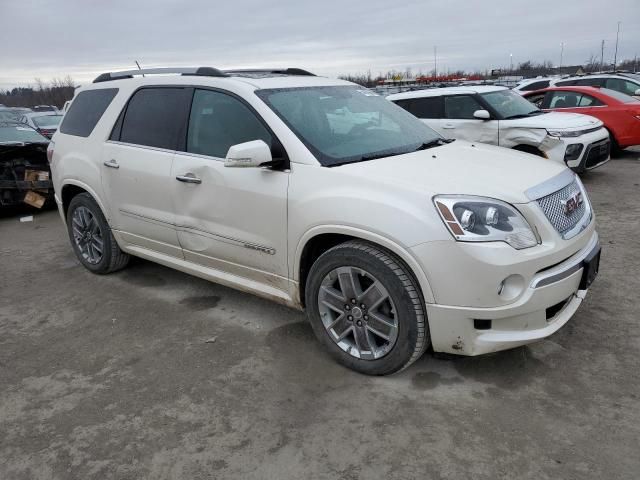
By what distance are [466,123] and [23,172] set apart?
7.00 metres

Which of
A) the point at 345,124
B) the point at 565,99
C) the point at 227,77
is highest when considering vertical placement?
the point at 227,77

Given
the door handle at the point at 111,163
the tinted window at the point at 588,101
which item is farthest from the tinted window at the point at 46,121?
the tinted window at the point at 588,101

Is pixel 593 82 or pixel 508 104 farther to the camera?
pixel 593 82

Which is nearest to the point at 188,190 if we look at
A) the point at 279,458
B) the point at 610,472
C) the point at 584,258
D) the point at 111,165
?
Result: the point at 111,165

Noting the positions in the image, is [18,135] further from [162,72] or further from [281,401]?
[281,401]

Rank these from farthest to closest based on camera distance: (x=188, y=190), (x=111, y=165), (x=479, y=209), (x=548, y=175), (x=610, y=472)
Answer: (x=111, y=165) → (x=188, y=190) → (x=548, y=175) → (x=479, y=209) → (x=610, y=472)

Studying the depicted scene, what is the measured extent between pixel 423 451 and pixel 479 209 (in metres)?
1.25

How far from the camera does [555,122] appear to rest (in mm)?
8133

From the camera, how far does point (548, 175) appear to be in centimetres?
330

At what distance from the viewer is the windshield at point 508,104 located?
8383mm

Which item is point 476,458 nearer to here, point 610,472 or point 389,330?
point 610,472

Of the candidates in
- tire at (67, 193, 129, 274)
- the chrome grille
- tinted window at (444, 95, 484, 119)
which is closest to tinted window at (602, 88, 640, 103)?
tinted window at (444, 95, 484, 119)

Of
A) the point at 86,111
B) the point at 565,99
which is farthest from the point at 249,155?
the point at 565,99

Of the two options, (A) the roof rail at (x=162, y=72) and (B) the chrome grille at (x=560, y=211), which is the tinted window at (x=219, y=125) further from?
(B) the chrome grille at (x=560, y=211)
